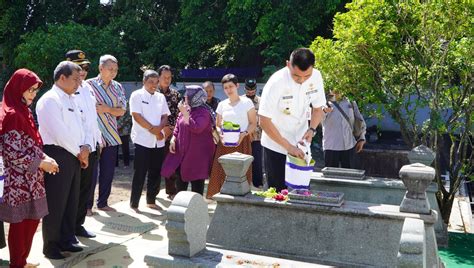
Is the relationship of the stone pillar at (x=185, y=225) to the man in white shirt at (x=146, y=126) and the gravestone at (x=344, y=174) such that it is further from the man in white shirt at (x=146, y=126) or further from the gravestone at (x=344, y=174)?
the gravestone at (x=344, y=174)

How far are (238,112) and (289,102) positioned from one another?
1.89 metres

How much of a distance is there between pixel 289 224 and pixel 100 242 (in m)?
1.97

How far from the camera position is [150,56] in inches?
622

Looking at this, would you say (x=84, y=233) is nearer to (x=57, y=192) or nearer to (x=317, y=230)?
(x=57, y=192)

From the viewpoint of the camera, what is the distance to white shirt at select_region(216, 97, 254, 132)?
6.29m

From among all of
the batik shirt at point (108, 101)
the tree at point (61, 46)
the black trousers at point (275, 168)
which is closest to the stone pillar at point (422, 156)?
the black trousers at point (275, 168)

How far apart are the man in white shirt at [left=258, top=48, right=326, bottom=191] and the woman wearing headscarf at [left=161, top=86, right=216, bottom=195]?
4.53ft

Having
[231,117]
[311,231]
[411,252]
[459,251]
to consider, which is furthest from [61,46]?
[411,252]

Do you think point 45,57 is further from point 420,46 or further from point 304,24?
point 420,46

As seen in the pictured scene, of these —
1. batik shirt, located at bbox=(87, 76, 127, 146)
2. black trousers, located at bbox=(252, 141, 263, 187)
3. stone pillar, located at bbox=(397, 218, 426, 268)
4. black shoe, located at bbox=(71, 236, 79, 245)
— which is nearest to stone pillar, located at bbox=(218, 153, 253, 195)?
black shoe, located at bbox=(71, 236, 79, 245)

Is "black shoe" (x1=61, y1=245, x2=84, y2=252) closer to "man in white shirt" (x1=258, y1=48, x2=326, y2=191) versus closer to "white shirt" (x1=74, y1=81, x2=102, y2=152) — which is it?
"white shirt" (x1=74, y1=81, x2=102, y2=152)

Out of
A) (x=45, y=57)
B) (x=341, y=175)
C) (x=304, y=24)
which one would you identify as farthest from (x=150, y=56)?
(x=341, y=175)

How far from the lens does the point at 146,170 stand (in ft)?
20.4

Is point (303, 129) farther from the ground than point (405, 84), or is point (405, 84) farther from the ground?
point (405, 84)
